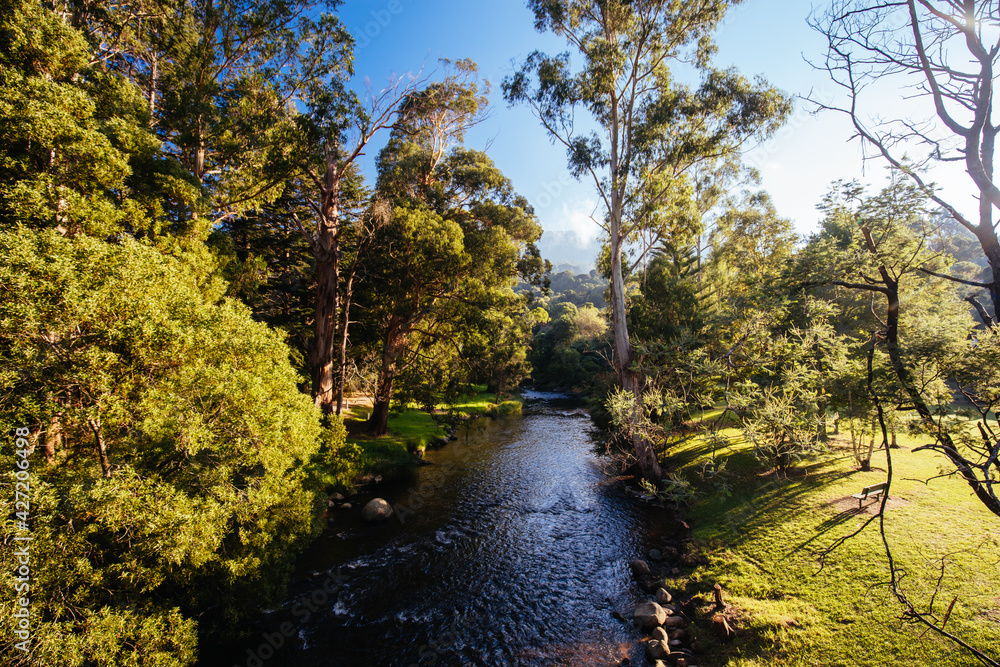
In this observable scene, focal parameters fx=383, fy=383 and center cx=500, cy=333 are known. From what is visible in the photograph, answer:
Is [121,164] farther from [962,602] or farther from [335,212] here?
[962,602]

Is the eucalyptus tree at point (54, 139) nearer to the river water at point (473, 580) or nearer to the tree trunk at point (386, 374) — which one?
the river water at point (473, 580)

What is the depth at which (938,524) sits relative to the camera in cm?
1084

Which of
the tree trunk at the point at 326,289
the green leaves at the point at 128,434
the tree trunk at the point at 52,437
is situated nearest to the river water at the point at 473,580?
the green leaves at the point at 128,434

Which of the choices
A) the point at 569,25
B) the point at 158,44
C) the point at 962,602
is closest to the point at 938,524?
the point at 962,602

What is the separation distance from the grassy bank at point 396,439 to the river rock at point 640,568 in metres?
12.2

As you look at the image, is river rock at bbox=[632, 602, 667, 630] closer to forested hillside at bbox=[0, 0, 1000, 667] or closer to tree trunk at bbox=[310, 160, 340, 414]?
forested hillside at bbox=[0, 0, 1000, 667]

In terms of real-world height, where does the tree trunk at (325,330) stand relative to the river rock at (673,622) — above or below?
above

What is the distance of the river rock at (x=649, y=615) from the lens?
9.91 m

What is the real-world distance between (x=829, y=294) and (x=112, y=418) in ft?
117

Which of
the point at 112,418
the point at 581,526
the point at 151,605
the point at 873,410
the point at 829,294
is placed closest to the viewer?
the point at 112,418

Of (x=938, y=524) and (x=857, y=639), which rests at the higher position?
(x=938, y=524)

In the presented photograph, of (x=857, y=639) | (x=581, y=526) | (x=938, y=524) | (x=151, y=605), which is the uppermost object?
(x=938, y=524)

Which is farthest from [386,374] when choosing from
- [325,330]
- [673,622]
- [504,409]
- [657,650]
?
[504,409]

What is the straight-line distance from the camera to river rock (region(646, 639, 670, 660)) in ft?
29.5
